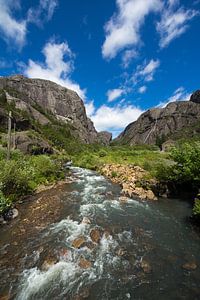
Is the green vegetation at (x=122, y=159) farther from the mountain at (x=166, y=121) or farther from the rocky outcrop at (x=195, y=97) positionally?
the rocky outcrop at (x=195, y=97)

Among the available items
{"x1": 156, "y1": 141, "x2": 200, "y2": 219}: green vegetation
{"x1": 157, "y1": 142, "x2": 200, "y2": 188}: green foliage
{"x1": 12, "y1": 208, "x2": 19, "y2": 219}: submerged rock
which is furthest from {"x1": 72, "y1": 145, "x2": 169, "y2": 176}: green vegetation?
{"x1": 12, "y1": 208, "x2": 19, "y2": 219}: submerged rock

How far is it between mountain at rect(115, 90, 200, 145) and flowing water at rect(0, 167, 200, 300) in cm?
13290

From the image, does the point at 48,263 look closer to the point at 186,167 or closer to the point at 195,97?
the point at 186,167

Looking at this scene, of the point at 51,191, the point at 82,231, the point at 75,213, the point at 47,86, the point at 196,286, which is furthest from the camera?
the point at 47,86

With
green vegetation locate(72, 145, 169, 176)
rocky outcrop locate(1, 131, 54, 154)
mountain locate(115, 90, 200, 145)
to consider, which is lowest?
green vegetation locate(72, 145, 169, 176)

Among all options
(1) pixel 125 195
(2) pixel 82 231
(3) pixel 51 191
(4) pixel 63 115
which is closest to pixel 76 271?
(2) pixel 82 231

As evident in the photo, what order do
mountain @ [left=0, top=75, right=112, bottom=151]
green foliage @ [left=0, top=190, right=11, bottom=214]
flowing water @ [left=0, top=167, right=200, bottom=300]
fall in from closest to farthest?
flowing water @ [left=0, top=167, right=200, bottom=300], green foliage @ [left=0, top=190, right=11, bottom=214], mountain @ [left=0, top=75, right=112, bottom=151]

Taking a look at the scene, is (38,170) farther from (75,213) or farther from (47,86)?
(47,86)

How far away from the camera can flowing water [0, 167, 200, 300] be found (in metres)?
7.41

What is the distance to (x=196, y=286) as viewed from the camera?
7543 mm

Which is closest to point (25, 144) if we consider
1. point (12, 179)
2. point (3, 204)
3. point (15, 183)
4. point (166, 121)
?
point (15, 183)

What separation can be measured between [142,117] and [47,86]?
92.9 meters

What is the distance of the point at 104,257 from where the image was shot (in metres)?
9.42

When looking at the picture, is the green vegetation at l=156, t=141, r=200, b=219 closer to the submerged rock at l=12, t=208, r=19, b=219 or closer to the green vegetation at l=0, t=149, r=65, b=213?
the green vegetation at l=0, t=149, r=65, b=213
